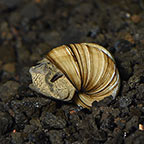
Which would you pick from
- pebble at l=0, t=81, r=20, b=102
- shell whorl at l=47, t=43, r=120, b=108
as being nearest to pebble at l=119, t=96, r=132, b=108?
shell whorl at l=47, t=43, r=120, b=108

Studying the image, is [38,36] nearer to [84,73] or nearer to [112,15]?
[112,15]

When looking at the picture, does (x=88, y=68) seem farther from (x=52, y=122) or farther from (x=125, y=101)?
(x=52, y=122)

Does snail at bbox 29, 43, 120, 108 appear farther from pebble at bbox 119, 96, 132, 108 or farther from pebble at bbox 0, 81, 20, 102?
pebble at bbox 0, 81, 20, 102

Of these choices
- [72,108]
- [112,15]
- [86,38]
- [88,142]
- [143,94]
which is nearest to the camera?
[88,142]

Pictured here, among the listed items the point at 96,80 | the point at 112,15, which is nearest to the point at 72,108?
the point at 96,80

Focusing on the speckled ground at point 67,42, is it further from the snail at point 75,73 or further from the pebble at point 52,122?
the snail at point 75,73

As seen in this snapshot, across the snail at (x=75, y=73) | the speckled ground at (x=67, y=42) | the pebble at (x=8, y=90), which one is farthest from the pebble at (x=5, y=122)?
the snail at (x=75, y=73)
